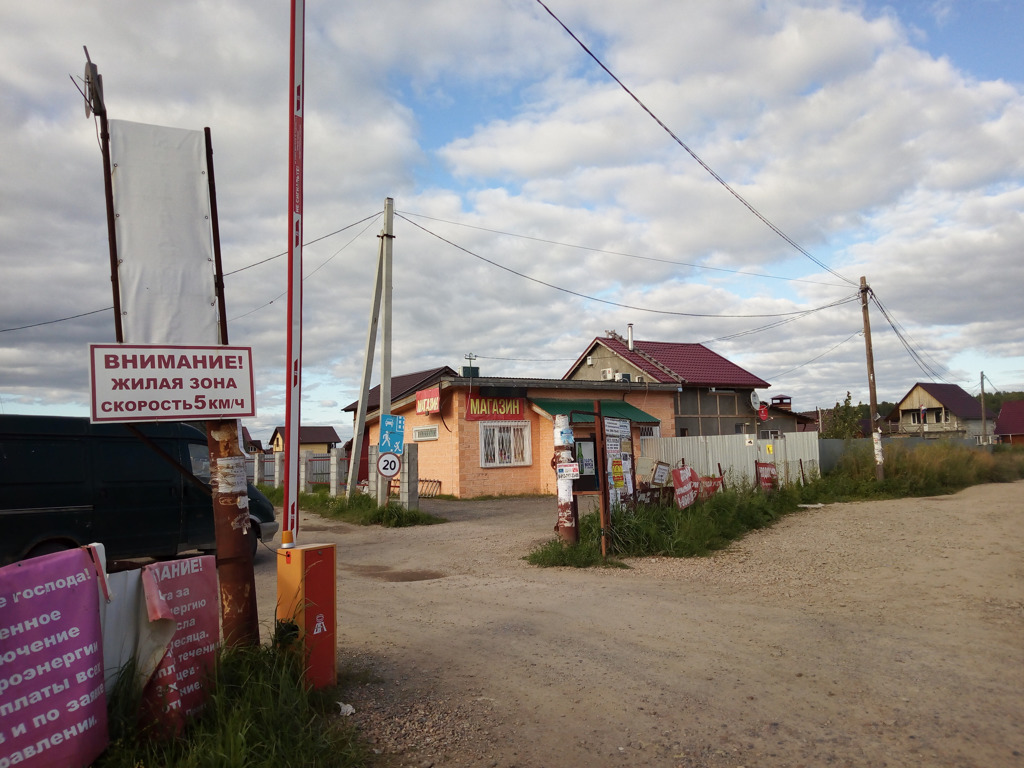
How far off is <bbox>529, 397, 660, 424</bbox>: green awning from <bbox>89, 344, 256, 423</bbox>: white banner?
17597 mm

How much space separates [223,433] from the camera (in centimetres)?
457

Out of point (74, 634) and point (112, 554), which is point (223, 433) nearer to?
point (74, 634)

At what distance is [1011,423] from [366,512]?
6902 cm

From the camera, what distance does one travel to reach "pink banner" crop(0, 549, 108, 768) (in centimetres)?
303

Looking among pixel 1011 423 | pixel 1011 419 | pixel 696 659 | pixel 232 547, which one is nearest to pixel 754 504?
pixel 696 659

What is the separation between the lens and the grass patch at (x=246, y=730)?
10.9 ft

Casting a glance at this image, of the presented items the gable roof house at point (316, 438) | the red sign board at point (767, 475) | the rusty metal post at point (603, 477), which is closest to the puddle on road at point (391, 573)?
the rusty metal post at point (603, 477)

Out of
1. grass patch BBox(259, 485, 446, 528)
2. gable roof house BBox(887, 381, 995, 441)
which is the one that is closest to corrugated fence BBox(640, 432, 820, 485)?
grass patch BBox(259, 485, 446, 528)

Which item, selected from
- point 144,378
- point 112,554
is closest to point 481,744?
point 144,378

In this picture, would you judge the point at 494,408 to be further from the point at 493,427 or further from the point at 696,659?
the point at 696,659

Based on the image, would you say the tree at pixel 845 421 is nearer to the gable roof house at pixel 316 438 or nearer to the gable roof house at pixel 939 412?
the gable roof house at pixel 939 412

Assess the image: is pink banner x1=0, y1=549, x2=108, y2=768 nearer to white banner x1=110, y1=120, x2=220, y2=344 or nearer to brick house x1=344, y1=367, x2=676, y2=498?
white banner x1=110, y1=120, x2=220, y2=344

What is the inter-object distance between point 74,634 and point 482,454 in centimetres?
1865

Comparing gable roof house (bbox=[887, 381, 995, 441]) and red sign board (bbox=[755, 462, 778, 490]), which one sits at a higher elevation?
gable roof house (bbox=[887, 381, 995, 441])
